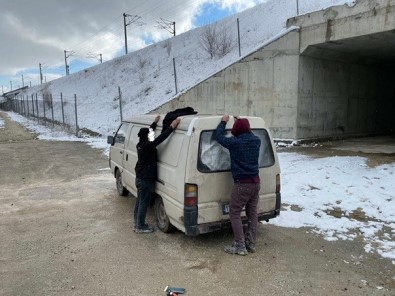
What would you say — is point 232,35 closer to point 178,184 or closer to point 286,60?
point 286,60

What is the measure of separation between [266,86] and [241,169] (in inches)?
378

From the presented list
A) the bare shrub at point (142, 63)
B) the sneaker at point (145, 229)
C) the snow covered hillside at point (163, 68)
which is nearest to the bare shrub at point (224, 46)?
the snow covered hillside at point (163, 68)

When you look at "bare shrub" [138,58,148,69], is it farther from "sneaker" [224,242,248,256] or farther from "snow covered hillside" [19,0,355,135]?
"sneaker" [224,242,248,256]

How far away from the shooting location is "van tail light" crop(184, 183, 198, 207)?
424cm

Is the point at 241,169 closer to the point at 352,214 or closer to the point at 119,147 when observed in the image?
the point at 352,214

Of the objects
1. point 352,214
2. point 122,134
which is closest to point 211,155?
point 122,134

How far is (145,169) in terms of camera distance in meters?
4.93

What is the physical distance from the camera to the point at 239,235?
14.2 feet

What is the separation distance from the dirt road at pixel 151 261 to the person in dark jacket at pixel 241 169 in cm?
41

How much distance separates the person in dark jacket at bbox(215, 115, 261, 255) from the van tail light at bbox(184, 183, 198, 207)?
0.48 m

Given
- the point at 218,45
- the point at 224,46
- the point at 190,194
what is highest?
the point at 218,45

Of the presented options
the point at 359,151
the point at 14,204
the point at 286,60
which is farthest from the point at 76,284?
the point at 286,60

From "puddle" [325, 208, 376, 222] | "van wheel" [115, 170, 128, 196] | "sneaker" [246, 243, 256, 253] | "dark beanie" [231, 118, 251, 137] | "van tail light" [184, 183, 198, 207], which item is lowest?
"puddle" [325, 208, 376, 222]

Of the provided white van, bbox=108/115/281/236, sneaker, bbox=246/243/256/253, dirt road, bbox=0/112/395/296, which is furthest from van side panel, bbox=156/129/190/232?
sneaker, bbox=246/243/256/253
